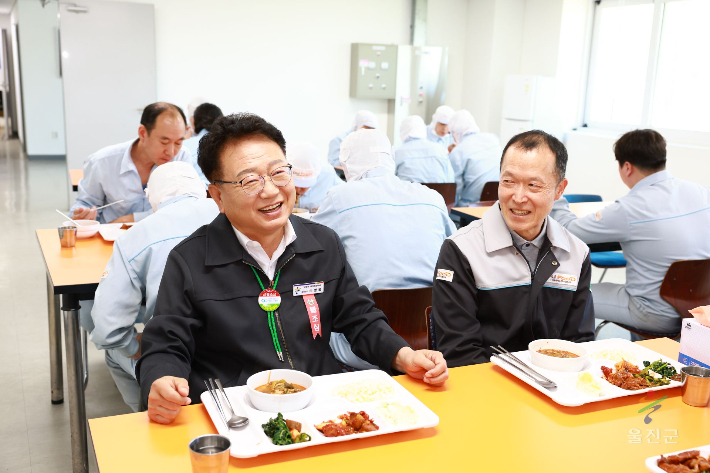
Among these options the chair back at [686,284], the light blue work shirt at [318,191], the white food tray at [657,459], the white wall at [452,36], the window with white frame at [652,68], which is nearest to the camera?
the white food tray at [657,459]

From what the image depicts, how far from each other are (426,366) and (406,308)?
85 cm

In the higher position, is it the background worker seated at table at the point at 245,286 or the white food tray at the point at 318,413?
the background worker seated at table at the point at 245,286

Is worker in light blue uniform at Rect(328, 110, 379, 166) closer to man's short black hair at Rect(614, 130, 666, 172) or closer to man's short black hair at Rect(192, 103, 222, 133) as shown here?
man's short black hair at Rect(192, 103, 222, 133)

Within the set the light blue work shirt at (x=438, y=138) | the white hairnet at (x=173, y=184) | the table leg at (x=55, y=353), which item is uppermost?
the white hairnet at (x=173, y=184)

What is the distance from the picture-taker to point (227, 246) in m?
1.71

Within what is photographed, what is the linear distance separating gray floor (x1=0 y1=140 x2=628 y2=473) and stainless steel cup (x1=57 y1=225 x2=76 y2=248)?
0.84 metres

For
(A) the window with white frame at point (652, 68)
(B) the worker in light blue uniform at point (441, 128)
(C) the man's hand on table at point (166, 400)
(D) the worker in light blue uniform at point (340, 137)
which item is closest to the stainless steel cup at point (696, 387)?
(C) the man's hand on table at point (166, 400)

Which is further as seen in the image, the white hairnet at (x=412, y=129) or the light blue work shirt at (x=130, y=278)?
the white hairnet at (x=412, y=129)

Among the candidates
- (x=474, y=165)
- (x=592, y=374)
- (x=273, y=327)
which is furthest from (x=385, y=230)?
(x=474, y=165)

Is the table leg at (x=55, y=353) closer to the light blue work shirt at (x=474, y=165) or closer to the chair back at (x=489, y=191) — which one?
the chair back at (x=489, y=191)

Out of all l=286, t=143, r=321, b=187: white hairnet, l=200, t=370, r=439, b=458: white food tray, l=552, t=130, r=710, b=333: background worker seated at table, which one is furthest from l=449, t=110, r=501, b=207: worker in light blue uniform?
l=200, t=370, r=439, b=458: white food tray

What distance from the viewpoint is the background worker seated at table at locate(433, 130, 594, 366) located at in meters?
2.02

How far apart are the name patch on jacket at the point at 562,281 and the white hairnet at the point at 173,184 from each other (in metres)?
1.39

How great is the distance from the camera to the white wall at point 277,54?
27.9 ft
